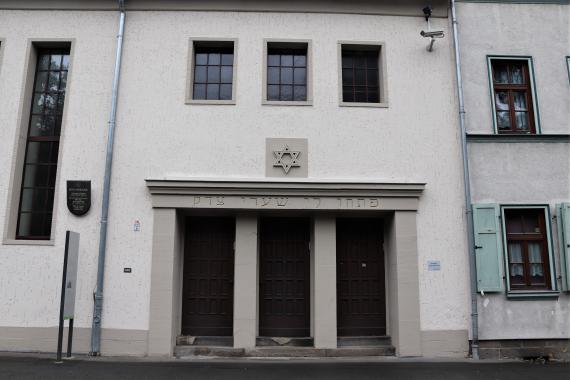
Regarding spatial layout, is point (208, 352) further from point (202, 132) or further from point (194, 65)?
point (194, 65)

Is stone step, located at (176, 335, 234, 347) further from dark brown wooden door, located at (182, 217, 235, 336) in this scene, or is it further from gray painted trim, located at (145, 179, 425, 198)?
gray painted trim, located at (145, 179, 425, 198)

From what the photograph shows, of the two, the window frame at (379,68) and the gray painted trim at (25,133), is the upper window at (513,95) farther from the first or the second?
the gray painted trim at (25,133)

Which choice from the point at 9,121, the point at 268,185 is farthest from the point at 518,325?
the point at 9,121

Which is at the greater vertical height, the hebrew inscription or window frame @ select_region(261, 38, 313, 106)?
window frame @ select_region(261, 38, 313, 106)

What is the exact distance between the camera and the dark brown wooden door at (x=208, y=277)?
961cm

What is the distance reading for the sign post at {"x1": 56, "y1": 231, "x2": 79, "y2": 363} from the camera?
815 centimetres

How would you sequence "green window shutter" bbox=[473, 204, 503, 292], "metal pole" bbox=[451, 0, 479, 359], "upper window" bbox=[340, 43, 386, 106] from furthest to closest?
1. "upper window" bbox=[340, 43, 386, 106]
2. "green window shutter" bbox=[473, 204, 503, 292]
3. "metal pole" bbox=[451, 0, 479, 359]

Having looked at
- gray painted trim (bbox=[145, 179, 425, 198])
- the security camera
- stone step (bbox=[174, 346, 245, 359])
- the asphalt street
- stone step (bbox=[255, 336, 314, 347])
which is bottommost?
the asphalt street

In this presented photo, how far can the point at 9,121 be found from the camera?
967cm

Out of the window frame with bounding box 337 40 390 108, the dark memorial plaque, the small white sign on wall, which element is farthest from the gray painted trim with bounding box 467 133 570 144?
the dark memorial plaque

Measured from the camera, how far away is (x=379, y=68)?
10.1m

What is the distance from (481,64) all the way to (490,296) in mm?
4851

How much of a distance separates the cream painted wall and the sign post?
1.98 ft

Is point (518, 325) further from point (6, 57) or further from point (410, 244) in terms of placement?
point (6, 57)
